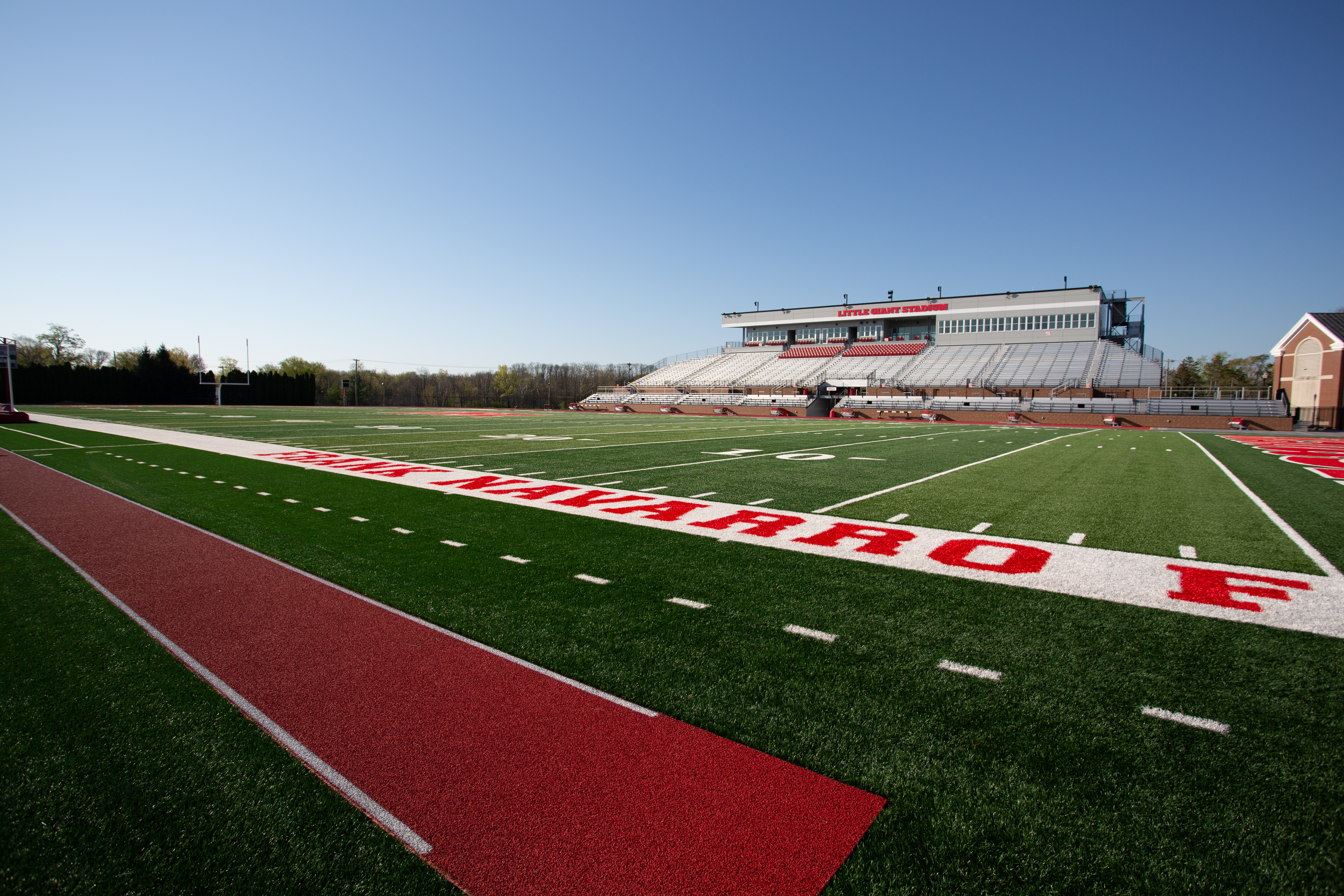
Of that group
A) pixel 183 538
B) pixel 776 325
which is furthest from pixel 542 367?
pixel 183 538

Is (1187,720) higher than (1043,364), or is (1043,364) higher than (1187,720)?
(1043,364)

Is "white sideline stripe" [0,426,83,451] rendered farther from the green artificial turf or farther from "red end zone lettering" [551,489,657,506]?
the green artificial turf

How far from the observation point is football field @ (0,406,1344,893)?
92.2 inches

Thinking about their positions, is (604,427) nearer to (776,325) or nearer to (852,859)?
(852,859)

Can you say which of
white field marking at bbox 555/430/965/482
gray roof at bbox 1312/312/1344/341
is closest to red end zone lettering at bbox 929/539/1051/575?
white field marking at bbox 555/430/965/482

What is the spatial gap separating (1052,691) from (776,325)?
3136 inches

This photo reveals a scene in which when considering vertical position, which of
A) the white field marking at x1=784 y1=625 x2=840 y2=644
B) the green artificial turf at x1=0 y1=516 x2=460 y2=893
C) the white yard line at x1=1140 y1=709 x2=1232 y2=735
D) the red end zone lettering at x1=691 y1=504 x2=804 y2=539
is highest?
the red end zone lettering at x1=691 y1=504 x2=804 y2=539

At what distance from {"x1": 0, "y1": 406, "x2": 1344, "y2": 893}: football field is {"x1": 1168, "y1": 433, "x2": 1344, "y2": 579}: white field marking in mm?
92

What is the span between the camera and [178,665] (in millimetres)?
3908

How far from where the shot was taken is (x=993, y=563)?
6285 mm

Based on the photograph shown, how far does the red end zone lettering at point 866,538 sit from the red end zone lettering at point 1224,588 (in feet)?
7.96

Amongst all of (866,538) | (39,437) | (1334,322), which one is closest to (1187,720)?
(866,538)

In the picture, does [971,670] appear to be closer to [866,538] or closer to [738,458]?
[866,538]

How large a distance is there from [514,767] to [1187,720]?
11.2ft
